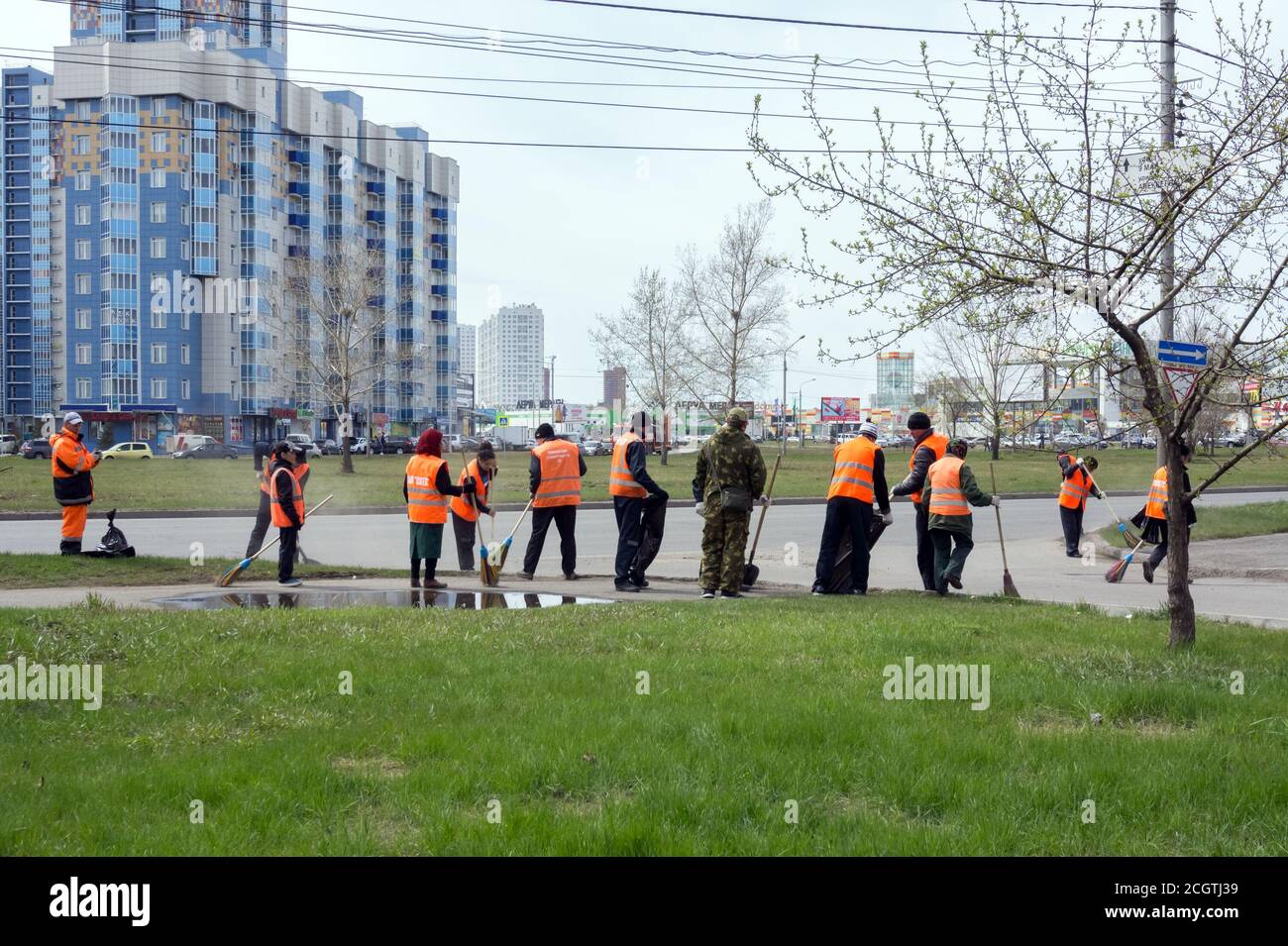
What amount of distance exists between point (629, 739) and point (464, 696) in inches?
54.3

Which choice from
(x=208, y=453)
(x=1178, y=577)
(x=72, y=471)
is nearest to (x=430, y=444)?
(x=72, y=471)

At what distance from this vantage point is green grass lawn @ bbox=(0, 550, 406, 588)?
13.6 m

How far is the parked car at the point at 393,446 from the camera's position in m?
85.5

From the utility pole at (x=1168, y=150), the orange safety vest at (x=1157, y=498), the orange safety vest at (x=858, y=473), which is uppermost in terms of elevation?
the utility pole at (x=1168, y=150)

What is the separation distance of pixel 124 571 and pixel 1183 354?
1189 cm

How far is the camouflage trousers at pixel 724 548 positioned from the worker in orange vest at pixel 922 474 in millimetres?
2129

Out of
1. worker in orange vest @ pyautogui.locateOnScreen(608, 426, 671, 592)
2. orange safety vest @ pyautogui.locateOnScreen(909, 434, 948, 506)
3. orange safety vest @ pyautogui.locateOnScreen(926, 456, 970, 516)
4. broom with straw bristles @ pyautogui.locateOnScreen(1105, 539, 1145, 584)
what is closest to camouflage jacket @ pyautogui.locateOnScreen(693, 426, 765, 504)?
worker in orange vest @ pyautogui.locateOnScreen(608, 426, 671, 592)

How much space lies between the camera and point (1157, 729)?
6.42 m

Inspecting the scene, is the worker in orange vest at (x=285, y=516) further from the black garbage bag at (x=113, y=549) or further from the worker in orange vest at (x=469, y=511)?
the black garbage bag at (x=113, y=549)

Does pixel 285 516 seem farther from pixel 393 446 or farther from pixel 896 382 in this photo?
pixel 393 446

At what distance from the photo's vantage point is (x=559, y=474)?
14.7 meters

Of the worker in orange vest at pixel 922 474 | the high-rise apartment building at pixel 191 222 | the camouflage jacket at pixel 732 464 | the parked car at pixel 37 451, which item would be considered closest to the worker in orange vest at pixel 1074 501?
the worker in orange vest at pixel 922 474
